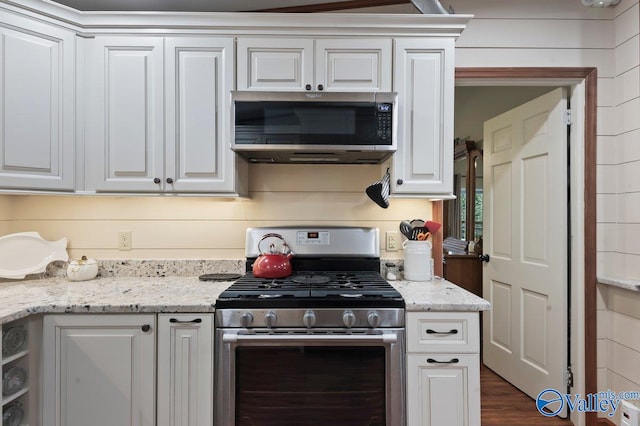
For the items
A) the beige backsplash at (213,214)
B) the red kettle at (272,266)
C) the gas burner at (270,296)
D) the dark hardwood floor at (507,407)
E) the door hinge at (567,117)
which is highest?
the door hinge at (567,117)

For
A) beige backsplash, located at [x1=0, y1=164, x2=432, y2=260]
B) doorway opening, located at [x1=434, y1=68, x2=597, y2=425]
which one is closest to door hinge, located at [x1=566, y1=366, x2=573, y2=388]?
doorway opening, located at [x1=434, y1=68, x2=597, y2=425]

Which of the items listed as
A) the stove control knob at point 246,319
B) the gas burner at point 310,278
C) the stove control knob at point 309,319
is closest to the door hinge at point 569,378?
the gas burner at point 310,278

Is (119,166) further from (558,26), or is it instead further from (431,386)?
(558,26)

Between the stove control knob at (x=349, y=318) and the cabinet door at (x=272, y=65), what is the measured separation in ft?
3.85

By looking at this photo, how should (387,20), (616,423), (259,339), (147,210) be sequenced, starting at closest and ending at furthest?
(259,339), (387,20), (616,423), (147,210)

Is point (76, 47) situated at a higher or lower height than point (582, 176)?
higher

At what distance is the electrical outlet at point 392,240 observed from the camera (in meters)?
2.17

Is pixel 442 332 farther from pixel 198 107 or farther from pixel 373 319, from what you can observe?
pixel 198 107

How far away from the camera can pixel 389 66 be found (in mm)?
1846

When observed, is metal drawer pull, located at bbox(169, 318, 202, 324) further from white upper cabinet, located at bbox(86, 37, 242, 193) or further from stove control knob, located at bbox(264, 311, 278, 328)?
white upper cabinet, located at bbox(86, 37, 242, 193)

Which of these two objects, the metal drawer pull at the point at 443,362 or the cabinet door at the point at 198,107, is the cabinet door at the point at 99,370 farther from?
the metal drawer pull at the point at 443,362

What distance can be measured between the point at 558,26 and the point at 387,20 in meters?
1.19

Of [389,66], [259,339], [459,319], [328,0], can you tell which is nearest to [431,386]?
[459,319]

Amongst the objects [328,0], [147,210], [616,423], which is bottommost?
[616,423]
